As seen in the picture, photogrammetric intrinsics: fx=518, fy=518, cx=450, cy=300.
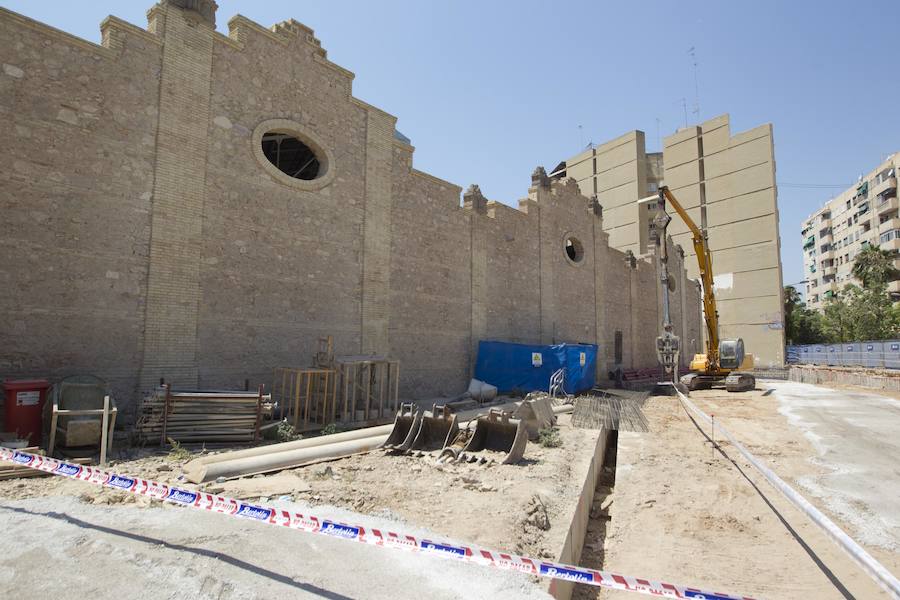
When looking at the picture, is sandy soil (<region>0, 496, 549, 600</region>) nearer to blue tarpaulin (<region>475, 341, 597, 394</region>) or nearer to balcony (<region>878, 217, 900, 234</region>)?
blue tarpaulin (<region>475, 341, 597, 394</region>)

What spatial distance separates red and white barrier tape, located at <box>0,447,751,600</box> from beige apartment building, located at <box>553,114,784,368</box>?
150 feet

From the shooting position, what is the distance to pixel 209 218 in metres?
11.7

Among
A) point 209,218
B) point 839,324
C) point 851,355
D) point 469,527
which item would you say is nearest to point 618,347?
point 851,355

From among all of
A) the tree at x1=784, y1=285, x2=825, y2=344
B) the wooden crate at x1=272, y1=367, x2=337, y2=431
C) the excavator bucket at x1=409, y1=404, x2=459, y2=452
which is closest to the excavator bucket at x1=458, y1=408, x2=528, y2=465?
the excavator bucket at x1=409, y1=404, x2=459, y2=452

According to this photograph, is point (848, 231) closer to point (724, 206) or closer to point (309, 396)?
point (724, 206)

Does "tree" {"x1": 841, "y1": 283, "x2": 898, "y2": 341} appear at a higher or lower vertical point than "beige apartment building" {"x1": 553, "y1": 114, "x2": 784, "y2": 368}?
lower

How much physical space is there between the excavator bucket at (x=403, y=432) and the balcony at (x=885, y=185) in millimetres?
66346

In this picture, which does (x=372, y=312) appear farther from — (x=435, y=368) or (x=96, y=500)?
(x=96, y=500)

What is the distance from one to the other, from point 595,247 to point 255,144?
19462mm

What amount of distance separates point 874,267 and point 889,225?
12089mm

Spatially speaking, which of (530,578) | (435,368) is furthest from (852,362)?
(530,578)

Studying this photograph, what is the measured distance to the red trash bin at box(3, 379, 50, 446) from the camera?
8.01m

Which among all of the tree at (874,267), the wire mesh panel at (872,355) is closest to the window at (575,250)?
the wire mesh panel at (872,355)

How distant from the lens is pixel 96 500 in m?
5.52
